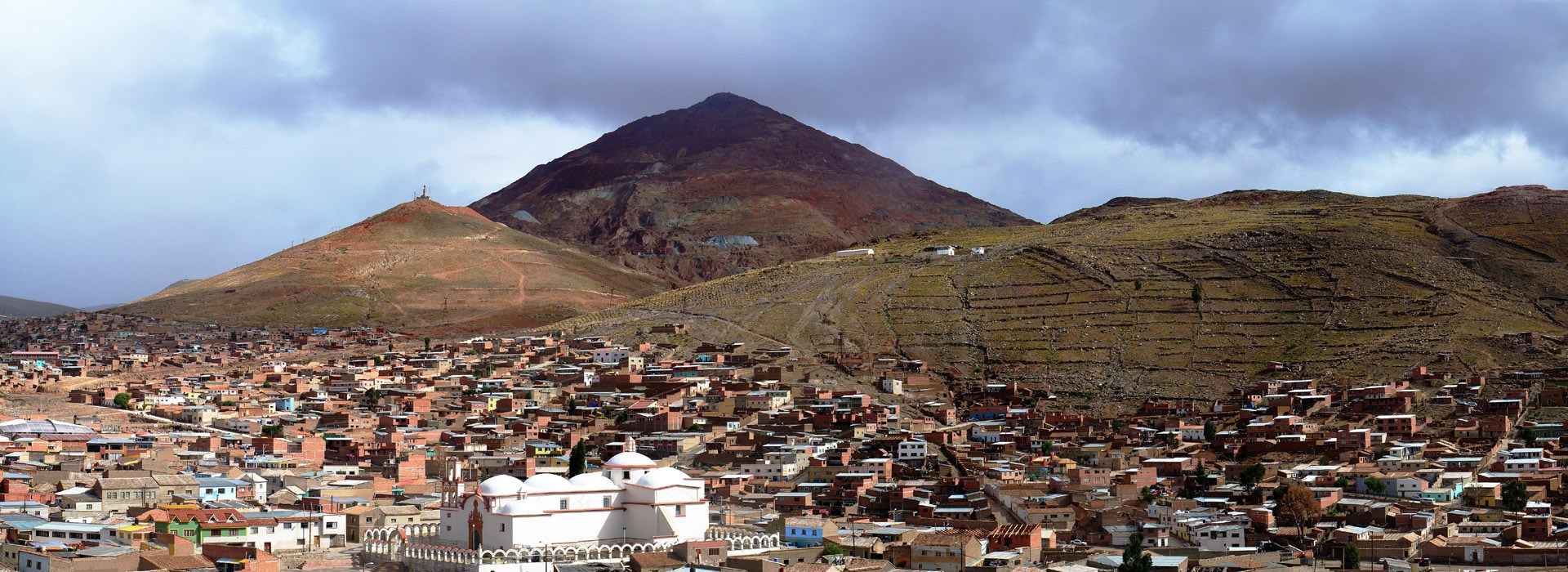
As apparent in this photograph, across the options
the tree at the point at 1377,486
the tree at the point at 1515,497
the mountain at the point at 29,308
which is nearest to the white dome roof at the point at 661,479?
the tree at the point at 1377,486

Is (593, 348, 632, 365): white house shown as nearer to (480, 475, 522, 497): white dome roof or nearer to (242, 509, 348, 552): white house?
(242, 509, 348, 552): white house

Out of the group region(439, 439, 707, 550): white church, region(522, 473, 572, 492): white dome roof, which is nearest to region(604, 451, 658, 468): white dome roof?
region(439, 439, 707, 550): white church

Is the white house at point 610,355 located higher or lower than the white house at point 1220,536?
higher

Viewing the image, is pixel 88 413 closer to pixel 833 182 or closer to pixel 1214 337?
pixel 1214 337

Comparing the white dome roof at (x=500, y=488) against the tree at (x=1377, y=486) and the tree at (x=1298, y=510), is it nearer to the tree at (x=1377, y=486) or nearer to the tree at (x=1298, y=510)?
the tree at (x=1298, y=510)

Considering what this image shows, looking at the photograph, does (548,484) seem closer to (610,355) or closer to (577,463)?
(577,463)

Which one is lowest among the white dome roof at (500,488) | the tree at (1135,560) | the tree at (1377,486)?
the tree at (1135,560)
